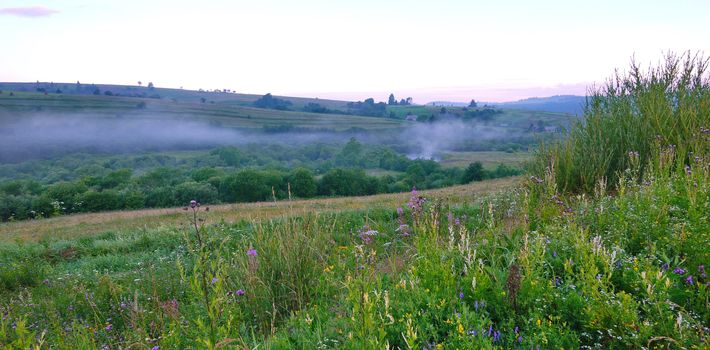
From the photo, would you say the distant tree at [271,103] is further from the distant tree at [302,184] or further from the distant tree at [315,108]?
the distant tree at [302,184]

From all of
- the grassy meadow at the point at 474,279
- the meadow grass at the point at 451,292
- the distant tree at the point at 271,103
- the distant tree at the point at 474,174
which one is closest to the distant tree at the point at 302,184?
the distant tree at the point at 474,174

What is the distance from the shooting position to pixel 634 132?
8.69m

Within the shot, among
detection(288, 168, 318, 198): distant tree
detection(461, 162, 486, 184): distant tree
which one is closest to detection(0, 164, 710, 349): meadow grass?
detection(288, 168, 318, 198): distant tree

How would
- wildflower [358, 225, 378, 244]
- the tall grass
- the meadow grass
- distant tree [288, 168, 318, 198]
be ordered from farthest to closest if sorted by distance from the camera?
distant tree [288, 168, 318, 198], the tall grass, wildflower [358, 225, 378, 244], the meadow grass

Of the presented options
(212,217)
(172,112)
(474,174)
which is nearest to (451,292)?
(212,217)

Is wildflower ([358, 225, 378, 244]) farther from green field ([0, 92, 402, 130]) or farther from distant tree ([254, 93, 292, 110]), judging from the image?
distant tree ([254, 93, 292, 110])

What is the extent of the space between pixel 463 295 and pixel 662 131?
283 inches

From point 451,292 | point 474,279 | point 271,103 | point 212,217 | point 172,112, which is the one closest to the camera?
point 474,279

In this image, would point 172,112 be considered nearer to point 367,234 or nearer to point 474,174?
point 474,174

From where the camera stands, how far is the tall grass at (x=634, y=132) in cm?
825

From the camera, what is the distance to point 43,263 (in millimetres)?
10094

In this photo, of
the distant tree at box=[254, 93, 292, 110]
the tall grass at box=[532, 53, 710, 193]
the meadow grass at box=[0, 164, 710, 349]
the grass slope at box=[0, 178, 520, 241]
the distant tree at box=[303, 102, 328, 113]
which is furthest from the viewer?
the distant tree at box=[254, 93, 292, 110]

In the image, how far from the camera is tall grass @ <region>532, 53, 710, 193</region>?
325 inches

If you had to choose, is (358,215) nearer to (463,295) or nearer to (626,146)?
(626,146)
